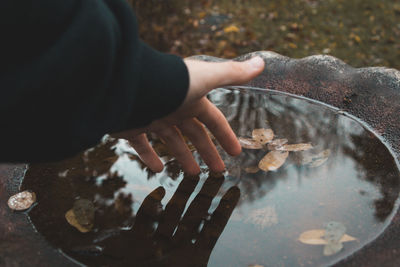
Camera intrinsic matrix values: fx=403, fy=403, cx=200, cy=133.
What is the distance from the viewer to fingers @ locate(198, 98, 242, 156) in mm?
1080

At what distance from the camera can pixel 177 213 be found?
1131mm

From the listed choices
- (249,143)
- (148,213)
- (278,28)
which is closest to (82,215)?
(148,213)

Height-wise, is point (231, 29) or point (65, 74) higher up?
point (65, 74)

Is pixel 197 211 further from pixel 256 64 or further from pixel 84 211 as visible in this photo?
pixel 256 64

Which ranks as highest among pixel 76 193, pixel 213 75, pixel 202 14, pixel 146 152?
pixel 213 75

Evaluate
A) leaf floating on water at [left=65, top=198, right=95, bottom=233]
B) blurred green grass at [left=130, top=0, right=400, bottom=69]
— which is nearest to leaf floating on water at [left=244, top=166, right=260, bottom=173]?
leaf floating on water at [left=65, top=198, right=95, bottom=233]

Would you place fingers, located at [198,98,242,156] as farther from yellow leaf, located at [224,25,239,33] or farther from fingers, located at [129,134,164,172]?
yellow leaf, located at [224,25,239,33]

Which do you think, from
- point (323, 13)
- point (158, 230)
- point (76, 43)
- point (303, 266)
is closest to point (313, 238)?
point (303, 266)

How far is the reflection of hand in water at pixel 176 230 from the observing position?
3.21 feet

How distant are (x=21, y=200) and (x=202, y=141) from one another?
1.73 feet

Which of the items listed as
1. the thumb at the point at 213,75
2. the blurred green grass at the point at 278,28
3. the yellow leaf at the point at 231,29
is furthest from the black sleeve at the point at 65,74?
the yellow leaf at the point at 231,29

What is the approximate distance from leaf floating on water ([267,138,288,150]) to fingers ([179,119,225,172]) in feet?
0.64

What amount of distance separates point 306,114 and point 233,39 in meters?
2.07

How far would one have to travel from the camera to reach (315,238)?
3.22 ft
